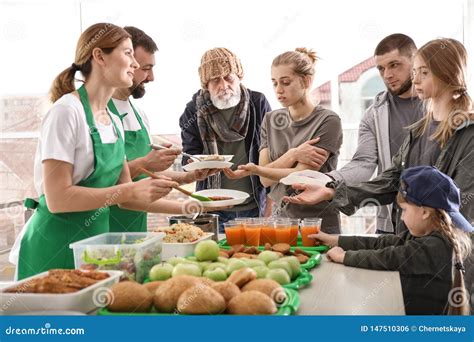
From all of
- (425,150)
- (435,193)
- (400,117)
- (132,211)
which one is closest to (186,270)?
(435,193)

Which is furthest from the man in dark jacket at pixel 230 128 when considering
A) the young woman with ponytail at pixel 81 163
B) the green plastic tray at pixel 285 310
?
the green plastic tray at pixel 285 310

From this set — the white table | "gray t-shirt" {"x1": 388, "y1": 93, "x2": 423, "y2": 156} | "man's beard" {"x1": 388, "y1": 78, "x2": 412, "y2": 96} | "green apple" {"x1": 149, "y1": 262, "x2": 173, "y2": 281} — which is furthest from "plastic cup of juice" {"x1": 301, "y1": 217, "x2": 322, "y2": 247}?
"man's beard" {"x1": 388, "y1": 78, "x2": 412, "y2": 96}

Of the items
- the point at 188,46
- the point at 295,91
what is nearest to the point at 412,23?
the point at 295,91

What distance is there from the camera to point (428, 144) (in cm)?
187

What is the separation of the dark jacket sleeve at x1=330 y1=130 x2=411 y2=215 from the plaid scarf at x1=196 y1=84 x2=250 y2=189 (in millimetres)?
842

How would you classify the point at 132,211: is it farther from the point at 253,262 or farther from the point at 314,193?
the point at 253,262

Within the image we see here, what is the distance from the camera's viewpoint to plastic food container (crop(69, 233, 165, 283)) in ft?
4.13

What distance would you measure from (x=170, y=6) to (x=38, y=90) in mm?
1111

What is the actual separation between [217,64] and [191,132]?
360mm

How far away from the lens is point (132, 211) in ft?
6.70

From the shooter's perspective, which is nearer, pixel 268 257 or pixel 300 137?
pixel 268 257

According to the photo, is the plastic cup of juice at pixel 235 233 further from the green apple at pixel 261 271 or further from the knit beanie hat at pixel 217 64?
the knit beanie hat at pixel 217 64

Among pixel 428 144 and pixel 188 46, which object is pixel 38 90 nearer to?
pixel 188 46

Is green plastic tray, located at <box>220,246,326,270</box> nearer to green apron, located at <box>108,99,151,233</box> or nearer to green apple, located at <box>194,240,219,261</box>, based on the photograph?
green apple, located at <box>194,240,219,261</box>
